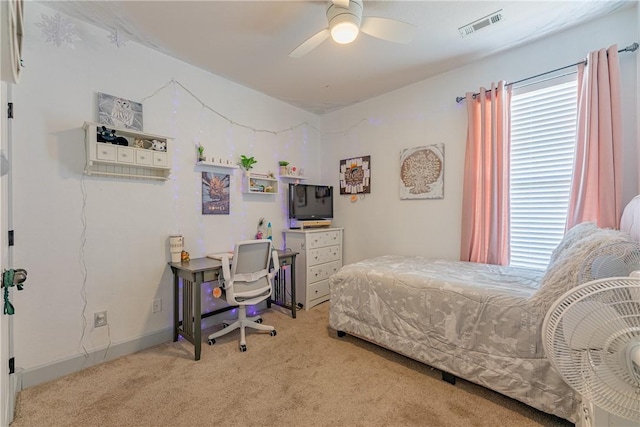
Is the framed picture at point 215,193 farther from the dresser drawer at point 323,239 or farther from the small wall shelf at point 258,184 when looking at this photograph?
the dresser drawer at point 323,239

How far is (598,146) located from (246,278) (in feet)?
9.52

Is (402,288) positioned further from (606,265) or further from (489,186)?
(489,186)

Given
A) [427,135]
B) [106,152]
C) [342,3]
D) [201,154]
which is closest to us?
[342,3]

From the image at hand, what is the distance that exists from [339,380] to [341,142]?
2.95 metres

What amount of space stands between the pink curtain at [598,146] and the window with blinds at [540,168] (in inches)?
5.3

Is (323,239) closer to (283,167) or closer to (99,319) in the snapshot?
(283,167)

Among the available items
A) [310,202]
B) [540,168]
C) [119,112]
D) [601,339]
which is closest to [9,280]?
[119,112]

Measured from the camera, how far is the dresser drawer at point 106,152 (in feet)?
6.62

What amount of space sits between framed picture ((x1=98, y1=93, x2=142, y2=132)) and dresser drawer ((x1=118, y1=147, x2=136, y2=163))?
0.24m

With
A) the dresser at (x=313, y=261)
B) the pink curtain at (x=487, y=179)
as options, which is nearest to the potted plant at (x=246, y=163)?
the dresser at (x=313, y=261)

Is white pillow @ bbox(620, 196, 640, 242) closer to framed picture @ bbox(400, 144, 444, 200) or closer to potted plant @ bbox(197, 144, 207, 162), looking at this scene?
framed picture @ bbox(400, 144, 444, 200)

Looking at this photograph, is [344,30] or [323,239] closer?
[344,30]

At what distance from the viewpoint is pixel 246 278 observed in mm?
2365

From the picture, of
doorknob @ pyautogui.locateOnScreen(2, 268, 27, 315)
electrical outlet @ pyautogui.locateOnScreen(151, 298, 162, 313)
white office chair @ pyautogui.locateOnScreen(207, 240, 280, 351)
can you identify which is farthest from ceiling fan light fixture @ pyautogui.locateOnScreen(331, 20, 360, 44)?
electrical outlet @ pyautogui.locateOnScreen(151, 298, 162, 313)
